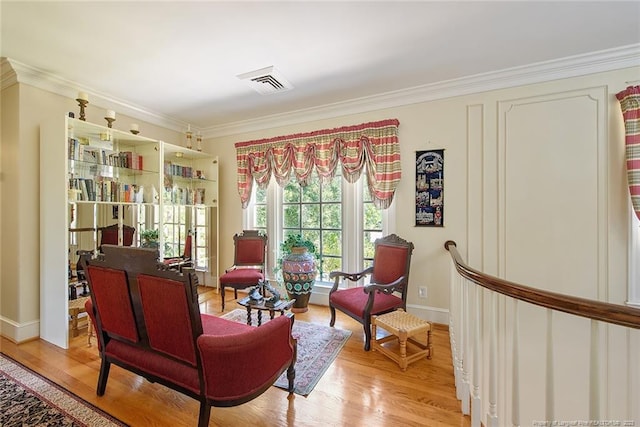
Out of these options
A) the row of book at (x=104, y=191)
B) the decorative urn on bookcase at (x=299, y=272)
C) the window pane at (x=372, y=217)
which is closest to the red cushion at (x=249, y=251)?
the decorative urn on bookcase at (x=299, y=272)

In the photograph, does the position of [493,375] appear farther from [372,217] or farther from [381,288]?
[372,217]

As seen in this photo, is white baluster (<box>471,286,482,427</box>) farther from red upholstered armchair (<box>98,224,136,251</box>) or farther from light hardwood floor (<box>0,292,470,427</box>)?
red upholstered armchair (<box>98,224,136,251</box>)

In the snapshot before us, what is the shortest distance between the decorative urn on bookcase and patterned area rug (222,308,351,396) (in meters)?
0.36

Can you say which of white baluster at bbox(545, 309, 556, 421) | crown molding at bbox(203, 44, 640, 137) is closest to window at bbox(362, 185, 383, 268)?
crown molding at bbox(203, 44, 640, 137)

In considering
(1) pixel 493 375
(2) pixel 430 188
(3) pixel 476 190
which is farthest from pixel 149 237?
(3) pixel 476 190

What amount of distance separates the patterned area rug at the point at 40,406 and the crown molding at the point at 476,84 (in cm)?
350

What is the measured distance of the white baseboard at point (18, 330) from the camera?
2643 millimetres

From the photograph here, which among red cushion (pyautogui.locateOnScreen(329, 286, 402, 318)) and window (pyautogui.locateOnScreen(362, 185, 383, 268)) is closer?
red cushion (pyautogui.locateOnScreen(329, 286, 402, 318))

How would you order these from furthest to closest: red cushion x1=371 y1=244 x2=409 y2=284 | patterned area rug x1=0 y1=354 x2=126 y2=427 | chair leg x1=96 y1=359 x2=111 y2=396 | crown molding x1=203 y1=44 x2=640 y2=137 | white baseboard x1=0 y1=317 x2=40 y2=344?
red cushion x1=371 y1=244 x2=409 y2=284 < white baseboard x1=0 y1=317 x2=40 y2=344 < crown molding x1=203 y1=44 x2=640 y2=137 < chair leg x1=96 y1=359 x2=111 y2=396 < patterned area rug x1=0 y1=354 x2=126 y2=427

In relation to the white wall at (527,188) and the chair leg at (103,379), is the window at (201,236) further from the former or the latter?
the white wall at (527,188)

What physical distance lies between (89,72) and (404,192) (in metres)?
3.61

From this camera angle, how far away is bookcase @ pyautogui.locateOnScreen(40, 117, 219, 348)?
2621mm

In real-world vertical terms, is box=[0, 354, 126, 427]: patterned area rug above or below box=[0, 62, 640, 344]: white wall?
below

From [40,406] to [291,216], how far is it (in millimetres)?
2930
